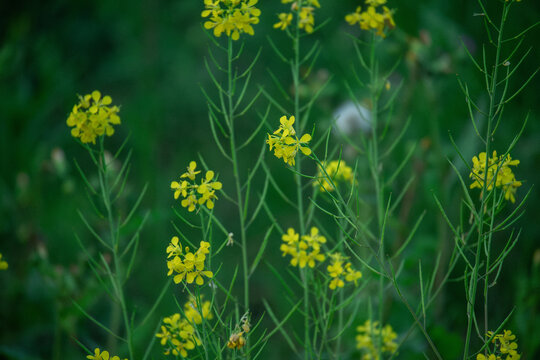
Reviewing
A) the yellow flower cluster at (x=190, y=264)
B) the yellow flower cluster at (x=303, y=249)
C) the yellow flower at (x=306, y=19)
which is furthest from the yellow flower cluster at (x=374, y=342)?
the yellow flower at (x=306, y=19)

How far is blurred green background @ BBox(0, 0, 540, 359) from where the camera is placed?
908 mm

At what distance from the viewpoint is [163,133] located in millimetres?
1576

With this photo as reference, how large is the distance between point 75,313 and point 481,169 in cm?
61

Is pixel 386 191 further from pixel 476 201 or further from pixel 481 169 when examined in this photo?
pixel 481 169

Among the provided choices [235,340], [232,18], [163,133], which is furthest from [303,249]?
[163,133]

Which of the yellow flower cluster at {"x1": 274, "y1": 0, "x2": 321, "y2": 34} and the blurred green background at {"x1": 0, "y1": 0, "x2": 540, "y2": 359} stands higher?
the yellow flower cluster at {"x1": 274, "y1": 0, "x2": 321, "y2": 34}

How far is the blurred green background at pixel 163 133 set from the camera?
91 cm

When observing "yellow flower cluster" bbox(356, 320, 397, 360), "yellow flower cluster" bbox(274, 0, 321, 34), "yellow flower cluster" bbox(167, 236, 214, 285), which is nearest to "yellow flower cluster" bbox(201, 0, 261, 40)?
"yellow flower cluster" bbox(274, 0, 321, 34)

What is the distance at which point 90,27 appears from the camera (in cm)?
161

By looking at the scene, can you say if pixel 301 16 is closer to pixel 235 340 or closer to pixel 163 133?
pixel 235 340

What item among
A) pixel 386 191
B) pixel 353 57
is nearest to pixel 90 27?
pixel 353 57

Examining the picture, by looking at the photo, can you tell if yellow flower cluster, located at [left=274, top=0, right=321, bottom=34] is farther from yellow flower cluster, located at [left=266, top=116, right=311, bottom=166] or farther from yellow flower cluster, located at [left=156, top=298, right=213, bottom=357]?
yellow flower cluster, located at [left=156, top=298, right=213, bottom=357]

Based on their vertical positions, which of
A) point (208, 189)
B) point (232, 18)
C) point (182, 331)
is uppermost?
point (232, 18)

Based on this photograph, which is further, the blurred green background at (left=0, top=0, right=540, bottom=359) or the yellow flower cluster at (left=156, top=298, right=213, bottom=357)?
the blurred green background at (left=0, top=0, right=540, bottom=359)
